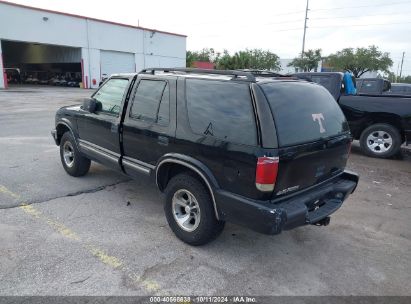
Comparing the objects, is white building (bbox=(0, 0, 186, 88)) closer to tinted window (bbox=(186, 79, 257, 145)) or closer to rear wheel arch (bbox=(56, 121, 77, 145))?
rear wheel arch (bbox=(56, 121, 77, 145))

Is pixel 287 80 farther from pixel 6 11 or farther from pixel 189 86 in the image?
pixel 6 11

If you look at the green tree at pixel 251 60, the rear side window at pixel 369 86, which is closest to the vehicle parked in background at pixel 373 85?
the rear side window at pixel 369 86

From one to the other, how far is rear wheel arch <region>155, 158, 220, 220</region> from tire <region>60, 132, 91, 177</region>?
6.83ft

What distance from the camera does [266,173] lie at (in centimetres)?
293

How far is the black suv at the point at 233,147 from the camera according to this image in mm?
3020

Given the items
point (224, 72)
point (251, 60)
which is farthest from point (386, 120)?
point (251, 60)

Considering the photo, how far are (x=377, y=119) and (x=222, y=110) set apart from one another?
5825 mm

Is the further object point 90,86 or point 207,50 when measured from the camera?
point 207,50

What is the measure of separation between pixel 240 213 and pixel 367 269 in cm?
143

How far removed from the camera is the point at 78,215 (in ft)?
14.2

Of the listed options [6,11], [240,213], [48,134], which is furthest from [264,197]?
[6,11]

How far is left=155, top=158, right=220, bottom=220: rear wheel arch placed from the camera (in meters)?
3.30

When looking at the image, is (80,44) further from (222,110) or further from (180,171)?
(222,110)

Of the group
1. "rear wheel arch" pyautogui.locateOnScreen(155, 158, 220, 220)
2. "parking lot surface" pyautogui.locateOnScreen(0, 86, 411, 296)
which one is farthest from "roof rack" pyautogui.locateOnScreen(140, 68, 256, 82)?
"parking lot surface" pyautogui.locateOnScreen(0, 86, 411, 296)
